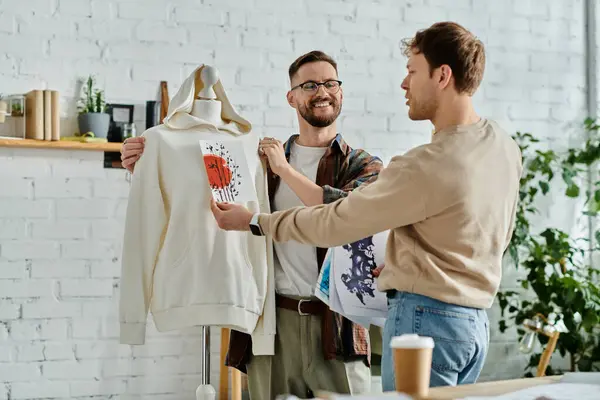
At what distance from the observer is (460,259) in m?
2.10

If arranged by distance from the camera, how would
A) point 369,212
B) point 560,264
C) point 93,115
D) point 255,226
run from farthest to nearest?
point 560,264 < point 93,115 < point 255,226 < point 369,212

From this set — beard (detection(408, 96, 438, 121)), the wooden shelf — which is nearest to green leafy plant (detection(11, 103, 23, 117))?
the wooden shelf

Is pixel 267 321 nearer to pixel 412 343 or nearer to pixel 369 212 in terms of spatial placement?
pixel 369 212

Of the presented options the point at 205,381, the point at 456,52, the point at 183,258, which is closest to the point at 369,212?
the point at 456,52

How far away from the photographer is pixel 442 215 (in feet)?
6.90

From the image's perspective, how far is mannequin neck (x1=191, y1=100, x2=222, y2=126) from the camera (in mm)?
2887

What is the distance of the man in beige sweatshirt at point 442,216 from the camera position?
2.07 meters

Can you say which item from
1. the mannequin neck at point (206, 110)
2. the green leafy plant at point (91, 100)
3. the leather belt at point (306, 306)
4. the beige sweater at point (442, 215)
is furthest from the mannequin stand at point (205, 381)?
the green leafy plant at point (91, 100)

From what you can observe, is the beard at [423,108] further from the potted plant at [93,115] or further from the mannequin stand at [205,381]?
the potted plant at [93,115]

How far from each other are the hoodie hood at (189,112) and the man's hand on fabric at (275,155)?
12 centimetres

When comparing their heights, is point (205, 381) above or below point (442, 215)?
below

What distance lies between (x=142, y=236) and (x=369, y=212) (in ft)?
3.23

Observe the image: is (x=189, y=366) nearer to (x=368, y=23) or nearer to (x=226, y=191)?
(x=226, y=191)

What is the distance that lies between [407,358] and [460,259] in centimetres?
73
